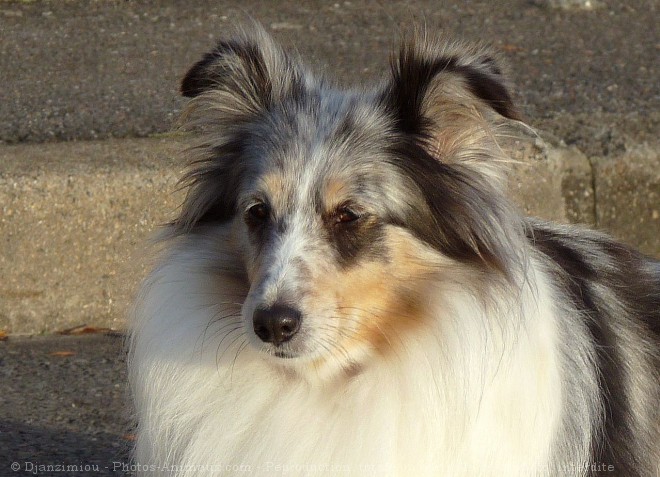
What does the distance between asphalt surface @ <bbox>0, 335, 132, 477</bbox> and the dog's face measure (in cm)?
117

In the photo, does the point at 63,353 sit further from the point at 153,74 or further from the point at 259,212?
the point at 153,74

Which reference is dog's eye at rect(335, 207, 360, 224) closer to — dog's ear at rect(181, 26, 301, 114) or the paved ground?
dog's ear at rect(181, 26, 301, 114)

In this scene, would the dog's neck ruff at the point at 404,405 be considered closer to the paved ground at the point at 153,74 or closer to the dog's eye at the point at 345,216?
the dog's eye at the point at 345,216

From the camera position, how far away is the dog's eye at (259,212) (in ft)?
11.1

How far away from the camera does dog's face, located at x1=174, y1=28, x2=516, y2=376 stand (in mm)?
3174

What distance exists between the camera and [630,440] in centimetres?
354

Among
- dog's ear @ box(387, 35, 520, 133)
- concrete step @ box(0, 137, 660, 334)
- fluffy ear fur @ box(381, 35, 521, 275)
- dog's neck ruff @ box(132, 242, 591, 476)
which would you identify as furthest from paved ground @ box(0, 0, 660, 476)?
dog's ear @ box(387, 35, 520, 133)

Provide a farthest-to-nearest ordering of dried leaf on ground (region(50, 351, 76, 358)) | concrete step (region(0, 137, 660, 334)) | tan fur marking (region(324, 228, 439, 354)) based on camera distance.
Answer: concrete step (region(0, 137, 660, 334)), dried leaf on ground (region(50, 351, 76, 358)), tan fur marking (region(324, 228, 439, 354))

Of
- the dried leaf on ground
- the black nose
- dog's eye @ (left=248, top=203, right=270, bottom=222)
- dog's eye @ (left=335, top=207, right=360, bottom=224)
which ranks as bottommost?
the dried leaf on ground

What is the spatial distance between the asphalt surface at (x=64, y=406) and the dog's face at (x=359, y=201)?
117 centimetres

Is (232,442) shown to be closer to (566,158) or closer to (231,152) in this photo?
(231,152)

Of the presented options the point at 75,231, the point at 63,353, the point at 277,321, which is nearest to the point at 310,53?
the point at 75,231

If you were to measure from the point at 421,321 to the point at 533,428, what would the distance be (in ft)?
1.48

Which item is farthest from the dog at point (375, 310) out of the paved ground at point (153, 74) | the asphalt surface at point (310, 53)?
the asphalt surface at point (310, 53)
